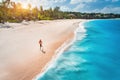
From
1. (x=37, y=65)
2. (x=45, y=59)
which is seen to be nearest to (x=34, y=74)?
(x=37, y=65)

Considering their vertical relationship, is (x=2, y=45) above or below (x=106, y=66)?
above

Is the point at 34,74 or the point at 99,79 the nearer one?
the point at 34,74

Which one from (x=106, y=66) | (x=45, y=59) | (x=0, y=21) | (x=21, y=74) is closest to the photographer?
(x=21, y=74)

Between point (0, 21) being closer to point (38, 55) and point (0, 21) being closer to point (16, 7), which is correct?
point (16, 7)

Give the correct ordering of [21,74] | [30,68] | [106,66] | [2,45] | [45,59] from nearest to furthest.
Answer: [21,74], [30,68], [45,59], [106,66], [2,45]

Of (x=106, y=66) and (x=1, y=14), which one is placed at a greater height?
(x=1, y=14)

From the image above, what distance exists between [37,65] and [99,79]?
6000 millimetres

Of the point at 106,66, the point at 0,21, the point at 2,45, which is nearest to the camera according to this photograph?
the point at 106,66

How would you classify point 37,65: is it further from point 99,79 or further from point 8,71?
point 99,79

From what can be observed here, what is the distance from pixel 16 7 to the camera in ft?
305

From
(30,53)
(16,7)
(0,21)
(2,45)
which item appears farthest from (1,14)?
(30,53)

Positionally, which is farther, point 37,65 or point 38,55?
point 38,55

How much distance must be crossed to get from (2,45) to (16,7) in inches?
2598

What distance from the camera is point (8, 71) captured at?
19.2 metres
